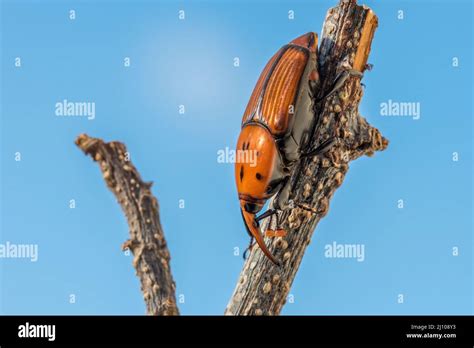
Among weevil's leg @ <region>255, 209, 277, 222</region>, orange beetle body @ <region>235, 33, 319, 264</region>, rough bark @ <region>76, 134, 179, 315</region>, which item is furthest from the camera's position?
rough bark @ <region>76, 134, 179, 315</region>

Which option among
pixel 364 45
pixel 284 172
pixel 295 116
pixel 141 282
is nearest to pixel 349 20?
pixel 364 45

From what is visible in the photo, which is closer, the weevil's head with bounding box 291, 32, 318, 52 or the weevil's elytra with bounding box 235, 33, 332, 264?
the weevil's elytra with bounding box 235, 33, 332, 264

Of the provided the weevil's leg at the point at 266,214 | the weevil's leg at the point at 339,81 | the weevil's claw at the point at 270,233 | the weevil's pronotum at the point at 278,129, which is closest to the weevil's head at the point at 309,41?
the weevil's pronotum at the point at 278,129

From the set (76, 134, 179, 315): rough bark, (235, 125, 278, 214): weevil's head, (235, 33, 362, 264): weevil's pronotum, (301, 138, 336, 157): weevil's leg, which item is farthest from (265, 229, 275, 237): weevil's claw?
(76, 134, 179, 315): rough bark

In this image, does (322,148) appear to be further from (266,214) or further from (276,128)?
(266,214)

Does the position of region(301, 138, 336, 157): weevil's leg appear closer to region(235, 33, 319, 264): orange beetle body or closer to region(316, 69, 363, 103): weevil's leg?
region(235, 33, 319, 264): orange beetle body
